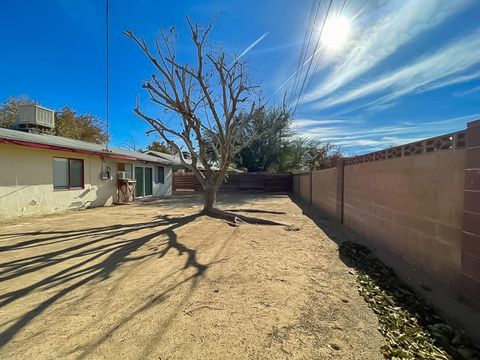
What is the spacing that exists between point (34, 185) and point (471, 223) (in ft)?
33.2

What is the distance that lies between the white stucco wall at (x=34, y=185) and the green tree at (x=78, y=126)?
14.4 metres

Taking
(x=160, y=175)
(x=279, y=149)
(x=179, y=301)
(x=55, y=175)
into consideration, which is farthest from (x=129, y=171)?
(x=279, y=149)

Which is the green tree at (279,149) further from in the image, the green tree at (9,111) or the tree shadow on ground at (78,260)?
the green tree at (9,111)

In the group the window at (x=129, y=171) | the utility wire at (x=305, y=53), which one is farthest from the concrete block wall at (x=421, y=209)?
the window at (x=129, y=171)

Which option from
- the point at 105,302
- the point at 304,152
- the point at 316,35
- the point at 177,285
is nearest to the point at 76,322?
the point at 105,302

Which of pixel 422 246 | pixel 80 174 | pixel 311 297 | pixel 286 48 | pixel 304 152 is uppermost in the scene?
pixel 286 48

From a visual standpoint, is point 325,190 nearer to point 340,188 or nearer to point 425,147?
point 340,188

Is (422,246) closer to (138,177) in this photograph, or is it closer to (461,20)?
(461,20)

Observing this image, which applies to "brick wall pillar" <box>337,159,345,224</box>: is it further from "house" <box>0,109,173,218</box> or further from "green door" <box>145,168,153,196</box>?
"green door" <box>145,168,153,196</box>

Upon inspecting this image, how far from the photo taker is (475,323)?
7.27 ft

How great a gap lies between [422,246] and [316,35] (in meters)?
6.15

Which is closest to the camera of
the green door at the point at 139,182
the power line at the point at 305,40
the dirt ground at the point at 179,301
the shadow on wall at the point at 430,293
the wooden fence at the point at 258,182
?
the dirt ground at the point at 179,301

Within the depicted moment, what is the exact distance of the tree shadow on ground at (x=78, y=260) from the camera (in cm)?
258

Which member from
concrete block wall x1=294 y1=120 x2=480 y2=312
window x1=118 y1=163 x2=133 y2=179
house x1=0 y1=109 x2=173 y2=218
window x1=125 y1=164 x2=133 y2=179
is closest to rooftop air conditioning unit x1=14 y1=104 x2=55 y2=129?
house x1=0 y1=109 x2=173 y2=218
